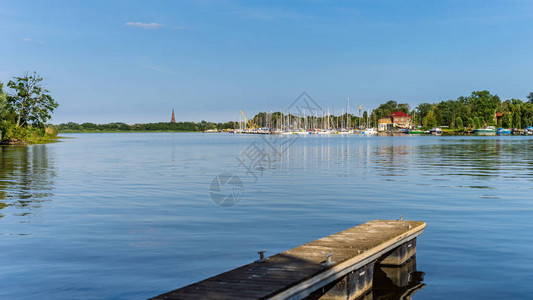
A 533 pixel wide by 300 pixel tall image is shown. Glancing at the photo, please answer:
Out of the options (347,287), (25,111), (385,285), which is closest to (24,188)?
(385,285)

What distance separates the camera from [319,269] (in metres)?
11.5

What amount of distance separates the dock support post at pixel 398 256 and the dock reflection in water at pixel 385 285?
125 mm

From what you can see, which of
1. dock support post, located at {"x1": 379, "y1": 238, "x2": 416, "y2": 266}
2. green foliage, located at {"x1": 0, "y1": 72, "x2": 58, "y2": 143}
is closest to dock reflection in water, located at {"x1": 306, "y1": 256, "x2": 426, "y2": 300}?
dock support post, located at {"x1": 379, "y1": 238, "x2": 416, "y2": 266}

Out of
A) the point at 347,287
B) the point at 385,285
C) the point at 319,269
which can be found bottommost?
the point at 385,285

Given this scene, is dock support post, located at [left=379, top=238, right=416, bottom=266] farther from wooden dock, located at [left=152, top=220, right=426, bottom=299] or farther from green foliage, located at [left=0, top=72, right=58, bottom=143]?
green foliage, located at [left=0, top=72, right=58, bottom=143]

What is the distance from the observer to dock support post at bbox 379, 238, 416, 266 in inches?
611

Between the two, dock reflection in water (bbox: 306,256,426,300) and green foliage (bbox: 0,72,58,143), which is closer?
dock reflection in water (bbox: 306,256,426,300)

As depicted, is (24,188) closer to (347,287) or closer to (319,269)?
(347,287)

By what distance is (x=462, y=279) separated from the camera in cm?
1409

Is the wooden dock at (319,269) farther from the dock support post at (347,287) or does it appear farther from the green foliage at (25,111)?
the green foliage at (25,111)

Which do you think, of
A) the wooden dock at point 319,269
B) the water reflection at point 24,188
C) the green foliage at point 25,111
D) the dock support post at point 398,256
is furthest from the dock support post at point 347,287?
the green foliage at point 25,111

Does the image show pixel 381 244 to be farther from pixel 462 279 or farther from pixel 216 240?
pixel 216 240

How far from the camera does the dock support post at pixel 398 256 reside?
15.5 metres

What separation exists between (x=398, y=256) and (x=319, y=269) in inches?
195
